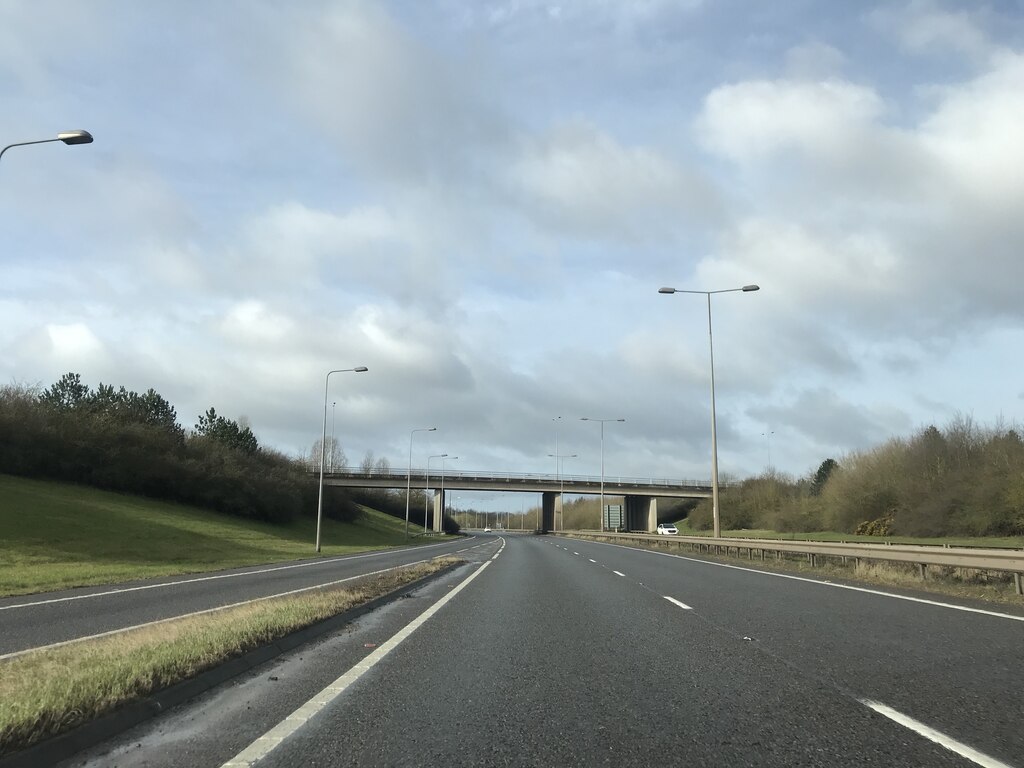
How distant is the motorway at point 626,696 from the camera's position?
5133mm

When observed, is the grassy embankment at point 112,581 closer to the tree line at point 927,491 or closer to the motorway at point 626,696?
the motorway at point 626,696

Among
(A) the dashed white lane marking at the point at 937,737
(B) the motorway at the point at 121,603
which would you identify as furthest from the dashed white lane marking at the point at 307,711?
(A) the dashed white lane marking at the point at 937,737

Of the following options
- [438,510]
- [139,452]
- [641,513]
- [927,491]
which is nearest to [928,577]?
[927,491]

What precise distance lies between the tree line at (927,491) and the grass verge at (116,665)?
46.0 meters

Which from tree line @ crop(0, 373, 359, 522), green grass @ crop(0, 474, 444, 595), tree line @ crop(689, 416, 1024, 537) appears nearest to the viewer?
green grass @ crop(0, 474, 444, 595)

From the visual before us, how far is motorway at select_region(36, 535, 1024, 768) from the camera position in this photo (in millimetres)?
5133

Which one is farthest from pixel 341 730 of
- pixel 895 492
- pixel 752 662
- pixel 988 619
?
pixel 895 492

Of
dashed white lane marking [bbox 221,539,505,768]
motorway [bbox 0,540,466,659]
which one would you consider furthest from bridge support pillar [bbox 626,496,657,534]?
dashed white lane marking [bbox 221,539,505,768]

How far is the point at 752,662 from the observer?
27.1ft

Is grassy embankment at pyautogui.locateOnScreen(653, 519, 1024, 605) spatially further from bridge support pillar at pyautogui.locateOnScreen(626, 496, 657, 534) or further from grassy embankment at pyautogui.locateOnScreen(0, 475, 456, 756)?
bridge support pillar at pyautogui.locateOnScreen(626, 496, 657, 534)

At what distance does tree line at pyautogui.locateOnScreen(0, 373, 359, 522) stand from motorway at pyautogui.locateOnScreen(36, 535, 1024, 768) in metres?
57.3

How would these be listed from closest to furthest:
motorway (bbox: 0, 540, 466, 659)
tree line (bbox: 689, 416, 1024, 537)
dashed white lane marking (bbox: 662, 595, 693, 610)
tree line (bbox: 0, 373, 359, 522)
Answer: motorway (bbox: 0, 540, 466, 659)
dashed white lane marking (bbox: 662, 595, 693, 610)
tree line (bbox: 689, 416, 1024, 537)
tree line (bbox: 0, 373, 359, 522)

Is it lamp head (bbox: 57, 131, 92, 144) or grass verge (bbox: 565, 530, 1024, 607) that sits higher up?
lamp head (bbox: 57, 131, 92, 144)

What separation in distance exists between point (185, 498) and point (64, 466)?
12074 mm
